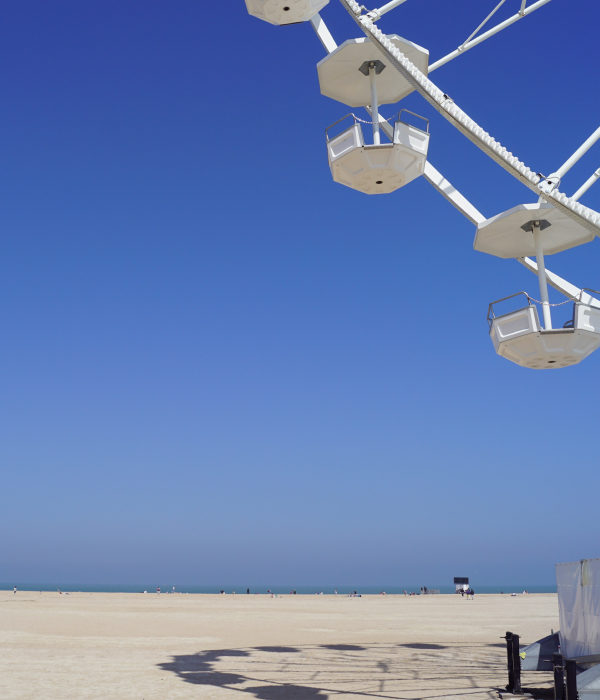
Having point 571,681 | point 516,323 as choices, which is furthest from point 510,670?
point 516,323

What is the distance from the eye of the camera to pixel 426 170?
1480 cm

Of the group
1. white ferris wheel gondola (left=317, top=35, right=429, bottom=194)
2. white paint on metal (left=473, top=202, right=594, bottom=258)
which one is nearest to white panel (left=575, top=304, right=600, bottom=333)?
white paint on metal (left=473, top=202, right=594, bottom=258)

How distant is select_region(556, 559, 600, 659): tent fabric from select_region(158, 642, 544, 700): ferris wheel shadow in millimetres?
1797

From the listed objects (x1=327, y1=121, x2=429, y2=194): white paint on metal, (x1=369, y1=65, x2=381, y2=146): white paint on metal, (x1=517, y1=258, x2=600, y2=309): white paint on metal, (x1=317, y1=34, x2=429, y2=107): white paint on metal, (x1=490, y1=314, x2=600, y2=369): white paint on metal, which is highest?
(x1=317, y1=34, x2=429, y2=107): white paint on metal

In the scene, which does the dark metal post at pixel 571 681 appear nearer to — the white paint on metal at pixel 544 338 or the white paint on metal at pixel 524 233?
the white paint on metal at pixel 544 338

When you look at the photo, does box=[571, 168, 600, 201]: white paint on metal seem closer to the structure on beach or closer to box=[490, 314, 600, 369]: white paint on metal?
box=[490, 314, 600, 369]: white paint on metal

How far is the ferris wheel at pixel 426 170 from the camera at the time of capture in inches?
499

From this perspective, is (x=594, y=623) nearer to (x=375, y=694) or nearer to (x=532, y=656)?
(x=532, y=656)

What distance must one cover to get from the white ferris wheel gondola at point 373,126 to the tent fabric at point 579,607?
769cm

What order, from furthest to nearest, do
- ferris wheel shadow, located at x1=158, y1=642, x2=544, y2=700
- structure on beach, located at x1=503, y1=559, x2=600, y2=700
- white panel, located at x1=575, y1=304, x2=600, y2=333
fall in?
1. ferris wheel shadow, located at x1=158, y1=642, x2=544, y2=700
2. white panel, located at x1=575, y1=304, x2=600, y2=333
3. structure on beach, located at x1=503, y1=559, x2=600, y2=700

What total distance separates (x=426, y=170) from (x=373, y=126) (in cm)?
209

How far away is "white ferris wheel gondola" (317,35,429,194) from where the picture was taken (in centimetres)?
1271

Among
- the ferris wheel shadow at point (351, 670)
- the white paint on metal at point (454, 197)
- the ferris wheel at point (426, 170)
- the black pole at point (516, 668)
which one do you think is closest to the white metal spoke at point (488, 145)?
the ferris wheel at point (426, 170)

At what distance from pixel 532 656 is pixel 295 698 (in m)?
5.02
